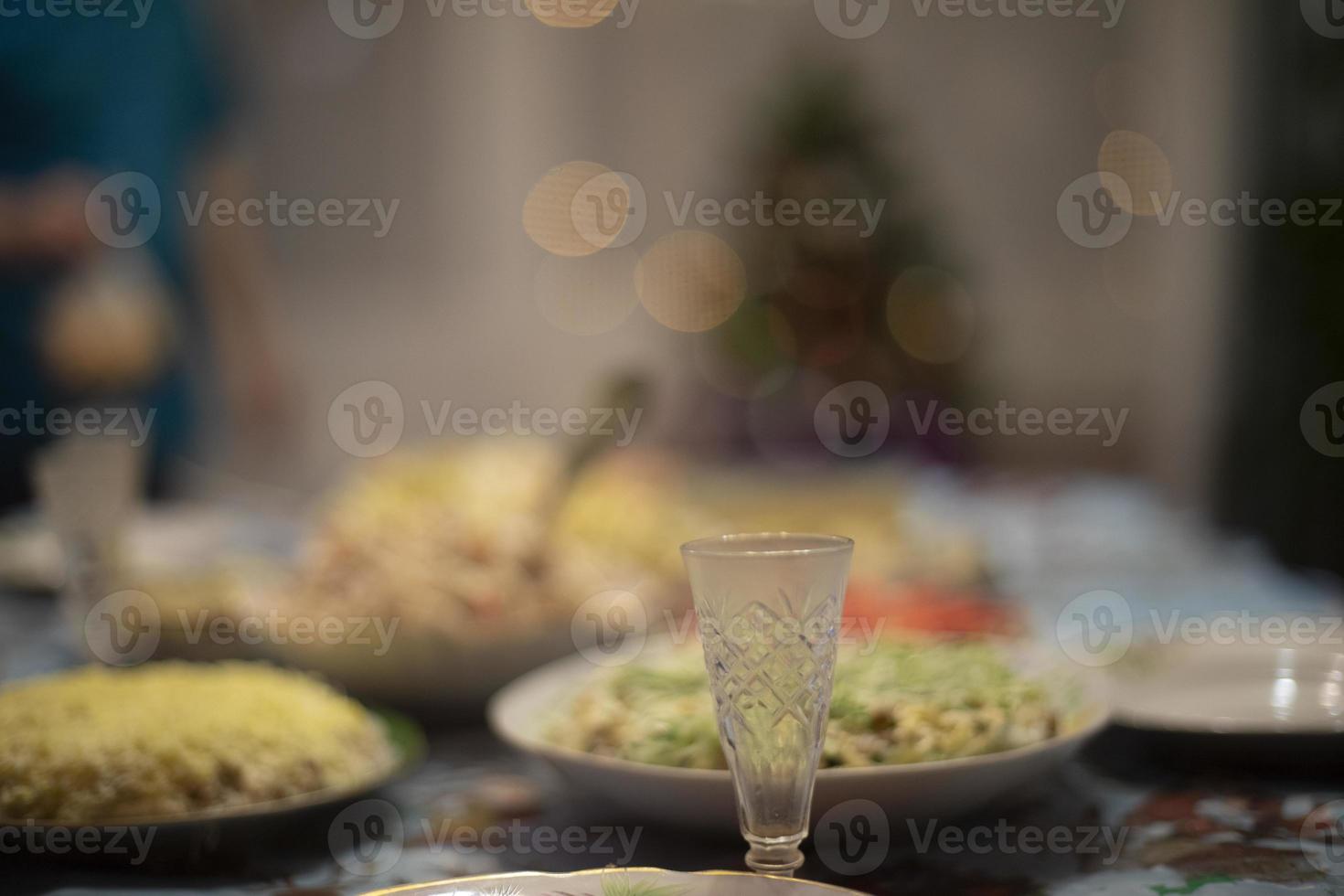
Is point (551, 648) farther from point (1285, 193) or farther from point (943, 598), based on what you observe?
point (1285, 193)

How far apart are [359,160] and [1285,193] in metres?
4.23

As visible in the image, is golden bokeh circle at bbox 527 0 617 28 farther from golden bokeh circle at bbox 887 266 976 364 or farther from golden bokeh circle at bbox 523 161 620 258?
golden bokeh circle at bbox 887 266 976 364

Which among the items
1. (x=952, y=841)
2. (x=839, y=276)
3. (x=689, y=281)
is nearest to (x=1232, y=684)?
(x=952, y=841)

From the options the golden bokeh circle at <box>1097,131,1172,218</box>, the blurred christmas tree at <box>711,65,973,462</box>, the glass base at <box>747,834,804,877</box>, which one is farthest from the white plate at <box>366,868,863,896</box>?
the golden bokeh circle at <box>1097,131,1172,218</box>

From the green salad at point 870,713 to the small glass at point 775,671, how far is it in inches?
5.3

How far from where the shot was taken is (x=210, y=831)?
867mm

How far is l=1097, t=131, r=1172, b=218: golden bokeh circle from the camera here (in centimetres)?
582

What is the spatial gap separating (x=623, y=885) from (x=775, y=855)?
0.33 feet

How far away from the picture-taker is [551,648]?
1.30 metres

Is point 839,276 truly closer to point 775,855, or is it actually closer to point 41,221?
point 41,221

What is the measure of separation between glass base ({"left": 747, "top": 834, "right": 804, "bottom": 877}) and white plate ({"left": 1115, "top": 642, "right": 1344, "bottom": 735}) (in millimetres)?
444

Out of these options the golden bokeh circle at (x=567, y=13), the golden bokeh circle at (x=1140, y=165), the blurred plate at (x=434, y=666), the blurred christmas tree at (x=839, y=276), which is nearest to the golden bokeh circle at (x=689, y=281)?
the blurred christmas tree at (x=839, y=276)

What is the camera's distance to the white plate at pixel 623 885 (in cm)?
69

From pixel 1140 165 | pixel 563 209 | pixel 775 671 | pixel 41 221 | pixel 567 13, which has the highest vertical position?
pixel 567 13
